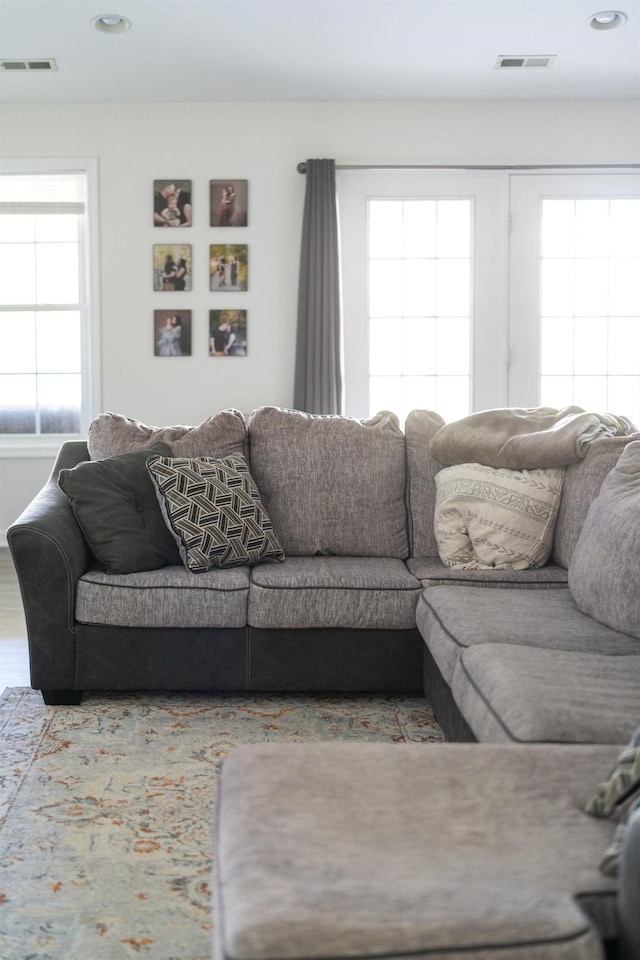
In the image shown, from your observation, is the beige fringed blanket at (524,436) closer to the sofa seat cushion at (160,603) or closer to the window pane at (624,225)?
the sofa seat cushion at (160,603)

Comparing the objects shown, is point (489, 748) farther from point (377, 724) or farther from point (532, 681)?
point (377, 724)

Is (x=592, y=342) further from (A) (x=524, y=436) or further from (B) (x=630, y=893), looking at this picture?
(B) (x=630, y=893)

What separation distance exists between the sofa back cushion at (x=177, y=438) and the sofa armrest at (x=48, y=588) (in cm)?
55

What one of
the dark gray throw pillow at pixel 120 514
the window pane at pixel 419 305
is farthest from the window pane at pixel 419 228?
the dark gray throw pillow at pixel 120 514

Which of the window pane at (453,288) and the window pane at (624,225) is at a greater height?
the window pane at (624,225)

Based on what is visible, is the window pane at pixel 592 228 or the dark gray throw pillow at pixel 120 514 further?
the window pane at pixel 592 228

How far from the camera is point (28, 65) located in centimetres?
459

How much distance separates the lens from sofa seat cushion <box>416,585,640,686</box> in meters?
2.15

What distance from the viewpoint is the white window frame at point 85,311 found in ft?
17.0

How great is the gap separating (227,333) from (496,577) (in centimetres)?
291

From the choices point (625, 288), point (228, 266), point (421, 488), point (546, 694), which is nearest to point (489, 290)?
point (625, 288)

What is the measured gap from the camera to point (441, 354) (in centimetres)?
529

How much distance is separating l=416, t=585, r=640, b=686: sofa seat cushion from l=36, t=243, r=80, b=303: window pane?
3.76 m

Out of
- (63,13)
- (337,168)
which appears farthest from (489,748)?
(337,168)
